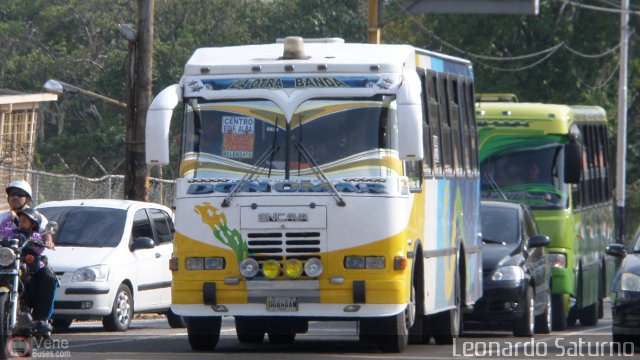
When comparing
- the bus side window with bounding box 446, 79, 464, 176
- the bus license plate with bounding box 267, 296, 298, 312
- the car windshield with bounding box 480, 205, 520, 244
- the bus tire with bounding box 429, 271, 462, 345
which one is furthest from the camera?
the car windshield with bounding box 480, 205, 520, 244

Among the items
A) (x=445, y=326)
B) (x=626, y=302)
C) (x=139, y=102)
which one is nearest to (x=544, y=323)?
(x=445, y=326)

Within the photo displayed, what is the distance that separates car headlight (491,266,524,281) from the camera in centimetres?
1977

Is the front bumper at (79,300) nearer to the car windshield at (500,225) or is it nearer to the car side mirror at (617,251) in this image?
the car windshield at (500,225)

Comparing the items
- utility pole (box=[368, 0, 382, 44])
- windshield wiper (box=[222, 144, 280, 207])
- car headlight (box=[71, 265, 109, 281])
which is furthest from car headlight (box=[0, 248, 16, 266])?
utility pole (box=[368, 0, 382, 44])

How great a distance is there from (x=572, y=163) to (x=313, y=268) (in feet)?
30.3

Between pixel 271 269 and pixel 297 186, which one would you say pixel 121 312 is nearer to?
pixel 271 269

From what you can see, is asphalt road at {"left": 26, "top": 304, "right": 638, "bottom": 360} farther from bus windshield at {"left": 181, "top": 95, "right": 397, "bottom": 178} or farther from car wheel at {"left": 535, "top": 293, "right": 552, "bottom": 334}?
bus windshield at {"left": 181, "top": 95, "right": 397, "bottom": 178}

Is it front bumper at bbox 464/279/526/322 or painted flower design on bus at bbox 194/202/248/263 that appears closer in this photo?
painted flower design on bus at bbox 194/202/248/263

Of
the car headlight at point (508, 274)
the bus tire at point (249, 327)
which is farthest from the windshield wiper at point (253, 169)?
the car headlight at point (508, 274)

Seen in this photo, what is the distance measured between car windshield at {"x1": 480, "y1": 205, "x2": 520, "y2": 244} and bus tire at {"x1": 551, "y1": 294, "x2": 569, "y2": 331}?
9.35 ft

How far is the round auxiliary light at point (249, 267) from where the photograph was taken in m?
14.0

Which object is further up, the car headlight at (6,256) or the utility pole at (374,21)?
the utility pole at (374,21)

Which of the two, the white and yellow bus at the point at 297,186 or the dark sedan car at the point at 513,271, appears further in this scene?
Answer: the dark sedan car at the point at 513,271

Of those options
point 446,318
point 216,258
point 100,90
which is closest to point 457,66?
point 446,318
